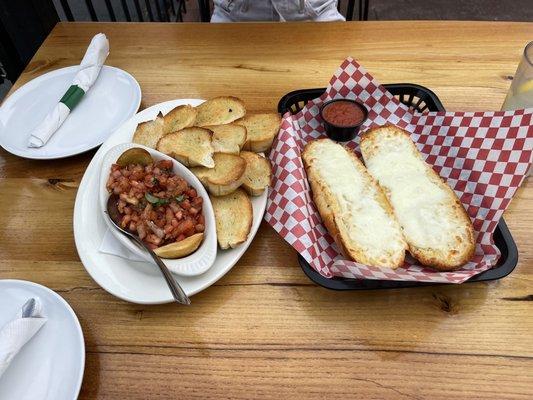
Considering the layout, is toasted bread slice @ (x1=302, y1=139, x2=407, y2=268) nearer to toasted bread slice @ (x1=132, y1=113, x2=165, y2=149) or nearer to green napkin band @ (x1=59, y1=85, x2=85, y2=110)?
toasted bread slice @ (x1=132, y1=113, x2=165, y2=149)

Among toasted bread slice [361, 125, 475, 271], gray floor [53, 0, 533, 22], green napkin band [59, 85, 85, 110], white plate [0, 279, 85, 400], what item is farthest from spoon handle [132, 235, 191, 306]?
gray floor [53, 0, 533, 22]

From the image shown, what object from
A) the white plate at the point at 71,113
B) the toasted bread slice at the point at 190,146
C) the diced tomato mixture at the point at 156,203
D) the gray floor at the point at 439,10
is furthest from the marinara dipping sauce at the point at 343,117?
the gray floor at the point at 439,10

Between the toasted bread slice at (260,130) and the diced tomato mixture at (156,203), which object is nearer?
the diced tomato mixture at (156,203)

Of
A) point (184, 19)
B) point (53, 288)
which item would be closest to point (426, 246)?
point (53, 288)

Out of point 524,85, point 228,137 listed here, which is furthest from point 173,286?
point 524,85

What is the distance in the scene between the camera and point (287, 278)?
1093 mm

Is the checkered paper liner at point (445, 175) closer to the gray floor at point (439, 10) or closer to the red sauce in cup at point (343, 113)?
the red sauce in cup at point (343, 113)

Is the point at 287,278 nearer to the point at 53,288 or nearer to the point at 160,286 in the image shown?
the point at 160,286

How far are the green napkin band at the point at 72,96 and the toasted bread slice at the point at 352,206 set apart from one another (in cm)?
85

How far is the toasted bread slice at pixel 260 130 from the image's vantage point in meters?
1.31

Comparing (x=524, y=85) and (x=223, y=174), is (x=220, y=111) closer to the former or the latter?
(x=223, y=174)

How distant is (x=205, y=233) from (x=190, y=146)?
305 millimetres

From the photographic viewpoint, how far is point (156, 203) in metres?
1.09

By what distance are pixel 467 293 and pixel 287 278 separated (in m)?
0.43
